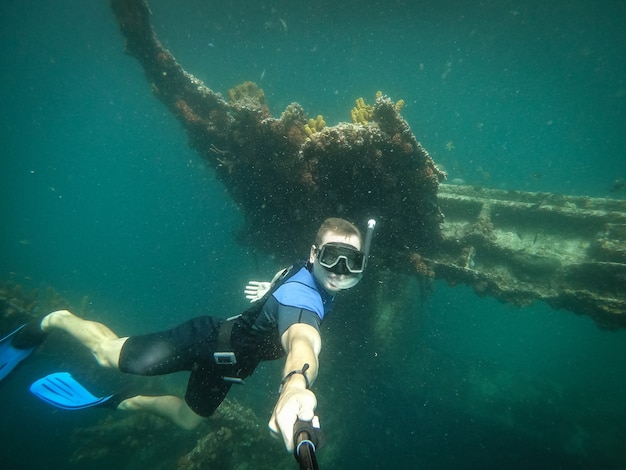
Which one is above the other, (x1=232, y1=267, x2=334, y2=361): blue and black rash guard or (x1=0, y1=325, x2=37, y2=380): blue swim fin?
(x1=232, y1=267, x2=334, y2=361): blue and black rash guard

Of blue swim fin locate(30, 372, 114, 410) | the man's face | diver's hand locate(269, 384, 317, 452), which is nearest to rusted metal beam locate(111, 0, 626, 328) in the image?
the man's face

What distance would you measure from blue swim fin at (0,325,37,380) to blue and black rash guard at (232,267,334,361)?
166 inches

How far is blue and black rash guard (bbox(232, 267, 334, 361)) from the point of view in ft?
8.86

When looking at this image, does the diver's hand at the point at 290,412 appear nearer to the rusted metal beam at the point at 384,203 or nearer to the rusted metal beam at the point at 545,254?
the rusted metal beam at the point at 384,203

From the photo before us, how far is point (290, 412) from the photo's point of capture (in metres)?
1.49

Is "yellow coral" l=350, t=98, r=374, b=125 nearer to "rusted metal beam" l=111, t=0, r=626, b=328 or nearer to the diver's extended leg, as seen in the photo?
"rusted metal beam" l=111, t=0, r=626, b=328

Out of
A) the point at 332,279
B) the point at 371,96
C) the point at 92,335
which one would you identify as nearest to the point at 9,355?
the point at 92,335

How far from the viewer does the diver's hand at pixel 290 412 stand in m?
1.38

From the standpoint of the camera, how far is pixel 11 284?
13.4 meters

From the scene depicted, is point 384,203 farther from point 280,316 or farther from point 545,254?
point 545,254

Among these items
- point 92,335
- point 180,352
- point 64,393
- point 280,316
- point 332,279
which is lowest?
point 64,393

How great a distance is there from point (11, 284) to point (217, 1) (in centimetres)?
2176

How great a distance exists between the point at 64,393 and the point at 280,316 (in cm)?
458

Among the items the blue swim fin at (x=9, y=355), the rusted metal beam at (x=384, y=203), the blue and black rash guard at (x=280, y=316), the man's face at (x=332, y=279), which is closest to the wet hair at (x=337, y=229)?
the man's face at (x=332, y=279)
